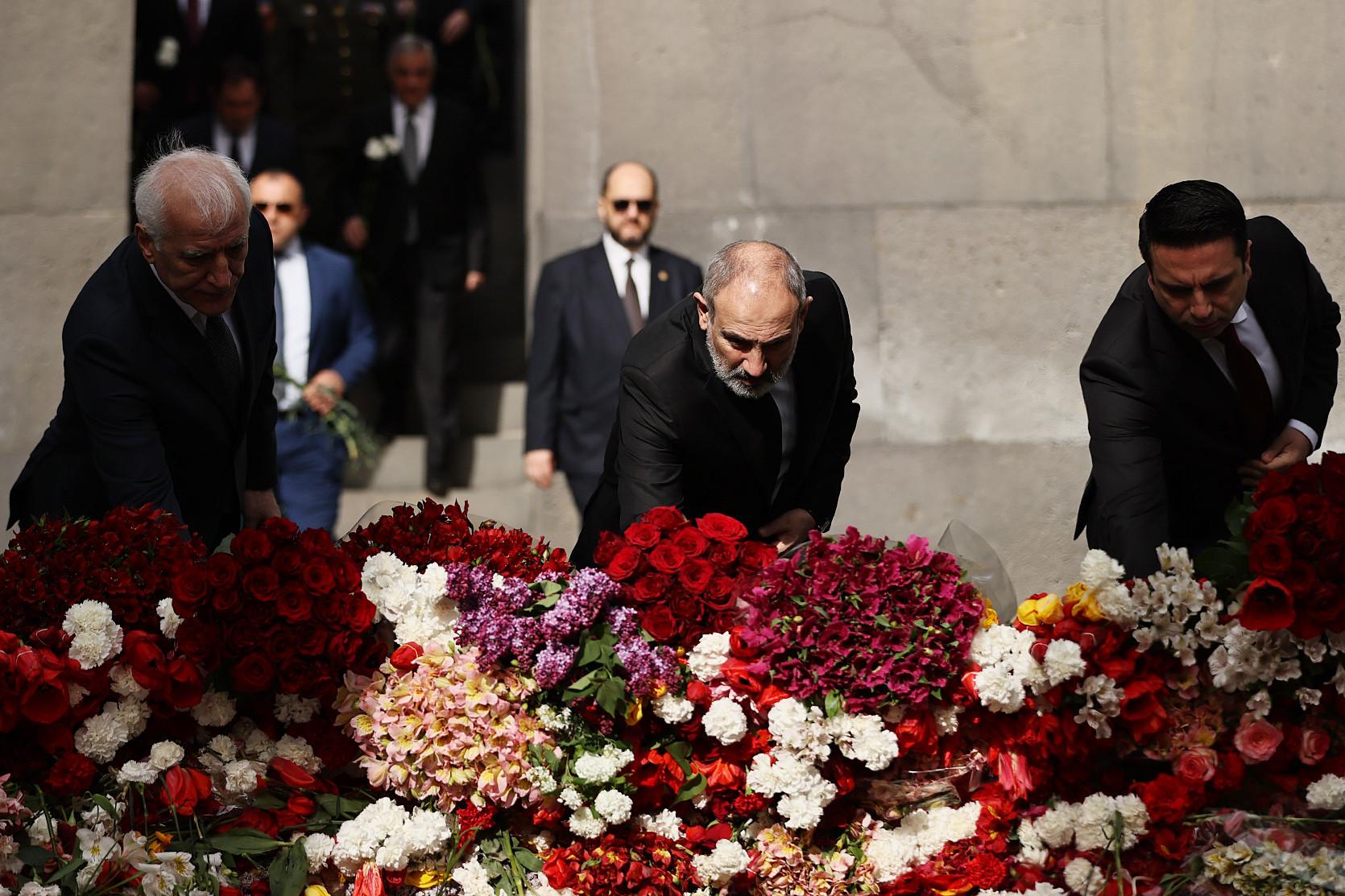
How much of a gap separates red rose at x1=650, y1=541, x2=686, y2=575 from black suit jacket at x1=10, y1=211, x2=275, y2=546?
48.9 inches

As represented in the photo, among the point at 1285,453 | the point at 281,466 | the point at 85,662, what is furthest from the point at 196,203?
the point at 281,466

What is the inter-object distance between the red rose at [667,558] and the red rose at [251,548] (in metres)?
0.80

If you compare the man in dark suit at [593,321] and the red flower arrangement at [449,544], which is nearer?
the red flower arrangement at [449,544]

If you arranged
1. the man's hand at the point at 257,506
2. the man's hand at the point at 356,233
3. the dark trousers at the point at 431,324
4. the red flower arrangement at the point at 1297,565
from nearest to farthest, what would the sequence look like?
the red flower arrangement at the point at 1297,565, the man's hand at the point at 257,506, the dark trousers at the point at 431,324, the man's hand at the point at 356,233

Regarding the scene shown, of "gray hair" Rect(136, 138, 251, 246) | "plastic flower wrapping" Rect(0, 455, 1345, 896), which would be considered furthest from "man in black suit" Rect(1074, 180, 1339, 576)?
"gray hair" Rect(136, 138, 251, 246)

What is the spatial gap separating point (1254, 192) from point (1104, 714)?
4.70 meters

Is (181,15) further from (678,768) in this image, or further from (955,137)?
(678,768)

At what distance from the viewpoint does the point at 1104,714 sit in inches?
129

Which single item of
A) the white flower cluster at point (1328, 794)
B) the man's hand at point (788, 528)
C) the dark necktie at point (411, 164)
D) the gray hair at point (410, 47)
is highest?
the gray hair at point (410, 47)

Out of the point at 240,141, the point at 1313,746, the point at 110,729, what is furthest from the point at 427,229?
the point at 1313,746

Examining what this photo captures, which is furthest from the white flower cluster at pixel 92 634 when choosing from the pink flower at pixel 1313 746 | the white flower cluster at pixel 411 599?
the pink flower at pixel 1313 746

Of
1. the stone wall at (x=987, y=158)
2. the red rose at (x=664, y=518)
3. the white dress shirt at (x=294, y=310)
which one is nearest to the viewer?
the red rose at (x=664, y=518)

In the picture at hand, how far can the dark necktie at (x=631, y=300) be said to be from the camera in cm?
692

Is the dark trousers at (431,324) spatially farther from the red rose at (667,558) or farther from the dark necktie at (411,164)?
the red rose at (667,558)
